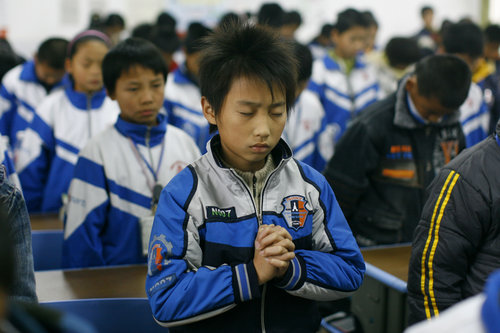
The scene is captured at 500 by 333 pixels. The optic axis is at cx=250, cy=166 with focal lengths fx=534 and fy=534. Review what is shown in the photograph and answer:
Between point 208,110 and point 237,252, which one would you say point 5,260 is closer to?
point 237,252

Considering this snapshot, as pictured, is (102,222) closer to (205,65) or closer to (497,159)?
(205,65)

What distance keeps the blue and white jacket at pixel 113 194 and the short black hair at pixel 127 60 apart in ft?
0.61

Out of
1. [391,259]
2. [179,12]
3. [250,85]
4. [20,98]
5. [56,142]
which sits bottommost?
[391,259]

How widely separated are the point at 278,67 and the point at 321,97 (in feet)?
9.68

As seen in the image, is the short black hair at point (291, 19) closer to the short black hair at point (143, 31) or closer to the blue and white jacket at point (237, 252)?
the short black hair at point (143, 31)

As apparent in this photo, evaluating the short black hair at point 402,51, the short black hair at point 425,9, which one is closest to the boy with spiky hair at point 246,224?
the short black hair at point 402,51

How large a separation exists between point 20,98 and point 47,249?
1.75 meters

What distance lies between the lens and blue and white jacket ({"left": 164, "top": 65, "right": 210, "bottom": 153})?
338cm

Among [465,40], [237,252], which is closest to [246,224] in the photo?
[237,252]

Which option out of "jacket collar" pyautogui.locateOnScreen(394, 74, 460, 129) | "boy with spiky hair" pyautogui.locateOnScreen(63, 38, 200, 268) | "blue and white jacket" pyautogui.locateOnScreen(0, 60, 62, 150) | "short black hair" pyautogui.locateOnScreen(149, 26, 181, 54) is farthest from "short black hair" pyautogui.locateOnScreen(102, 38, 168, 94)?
"short black hair" pyautogui.locateOnScreen(149, 26, 181, 54)

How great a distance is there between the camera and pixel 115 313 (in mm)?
1604

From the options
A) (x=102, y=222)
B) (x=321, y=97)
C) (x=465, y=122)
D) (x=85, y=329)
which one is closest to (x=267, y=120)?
(x=85, y=329)

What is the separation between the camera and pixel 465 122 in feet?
10.8

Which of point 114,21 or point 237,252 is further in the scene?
point 114,21
